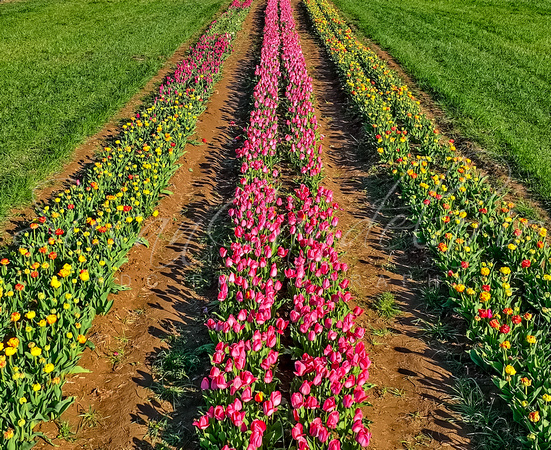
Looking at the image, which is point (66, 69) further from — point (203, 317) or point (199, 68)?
point (203, 317)

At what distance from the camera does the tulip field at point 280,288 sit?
3.27 m

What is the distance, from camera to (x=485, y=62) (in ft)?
43.0

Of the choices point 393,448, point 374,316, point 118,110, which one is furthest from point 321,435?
point 118,110

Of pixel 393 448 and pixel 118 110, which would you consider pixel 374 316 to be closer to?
pixel 393 448

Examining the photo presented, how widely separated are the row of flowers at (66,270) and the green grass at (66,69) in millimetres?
1334

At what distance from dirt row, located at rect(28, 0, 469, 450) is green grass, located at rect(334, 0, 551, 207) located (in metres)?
2.64

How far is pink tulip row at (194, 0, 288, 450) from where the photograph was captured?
308cm

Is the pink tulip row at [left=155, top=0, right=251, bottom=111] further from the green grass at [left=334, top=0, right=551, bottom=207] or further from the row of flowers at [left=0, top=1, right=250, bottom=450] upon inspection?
the green grass at [left=334, top=0, right=551, bottom=207]

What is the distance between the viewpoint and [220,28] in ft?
55.9

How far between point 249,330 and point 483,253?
320 cm

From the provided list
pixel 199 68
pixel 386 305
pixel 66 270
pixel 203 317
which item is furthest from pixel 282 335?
pixel 199 68

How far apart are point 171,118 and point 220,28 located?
10.6 metres

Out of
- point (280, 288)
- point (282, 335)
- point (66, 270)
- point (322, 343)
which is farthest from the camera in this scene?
point (280, 288)

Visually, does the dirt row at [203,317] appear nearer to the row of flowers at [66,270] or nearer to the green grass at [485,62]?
the row of flowers at [66,270]
